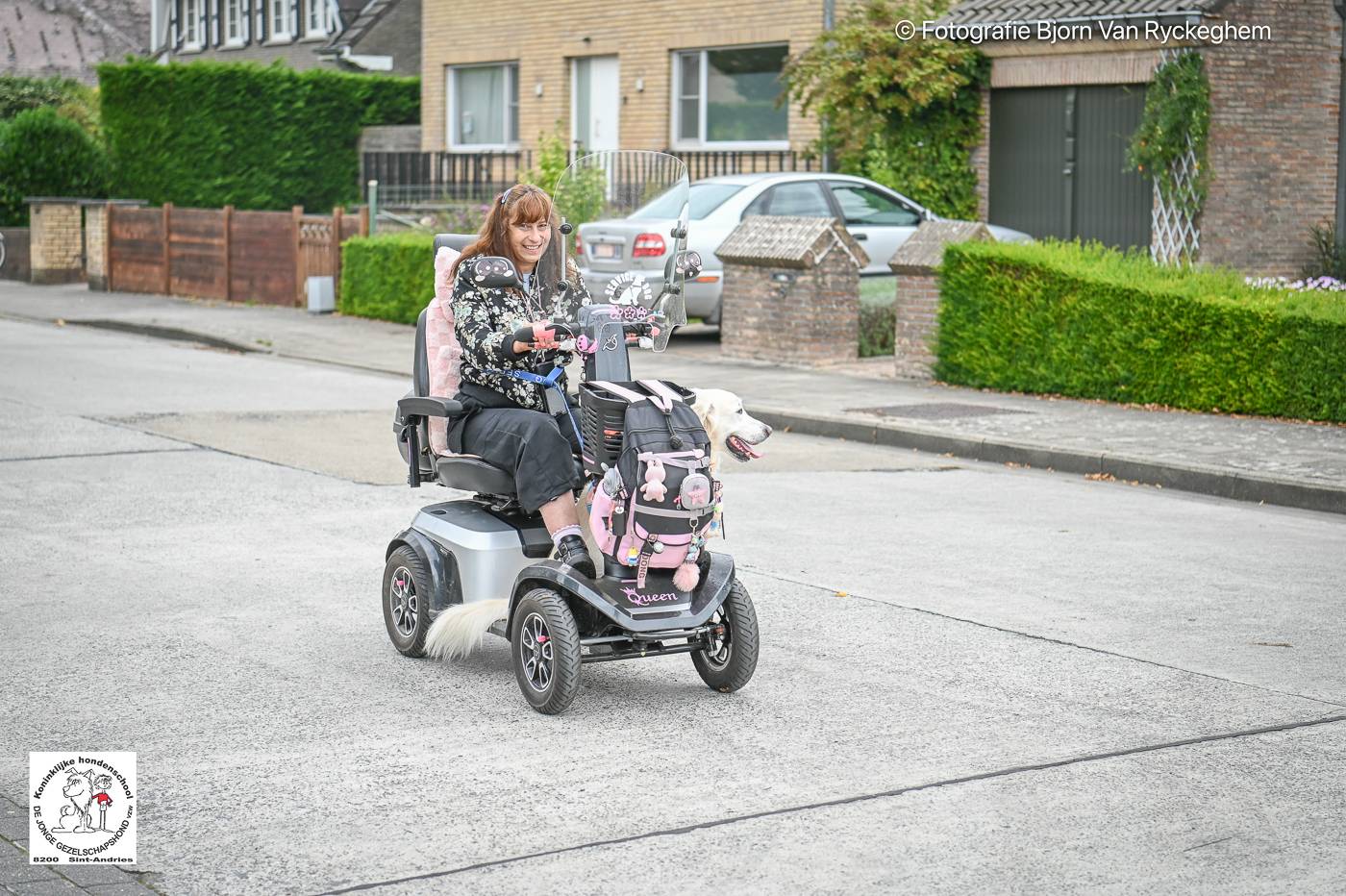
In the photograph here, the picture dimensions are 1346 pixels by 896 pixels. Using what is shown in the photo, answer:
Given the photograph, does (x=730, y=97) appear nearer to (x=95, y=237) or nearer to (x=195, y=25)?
(x=95, y=237)

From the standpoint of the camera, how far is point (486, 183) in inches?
1214

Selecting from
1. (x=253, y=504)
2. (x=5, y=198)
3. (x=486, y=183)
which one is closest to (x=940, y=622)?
(x=253, y=504)

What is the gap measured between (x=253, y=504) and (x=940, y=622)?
4420 millimetres

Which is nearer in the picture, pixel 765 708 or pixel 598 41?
pixel 765 708

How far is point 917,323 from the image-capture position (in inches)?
650

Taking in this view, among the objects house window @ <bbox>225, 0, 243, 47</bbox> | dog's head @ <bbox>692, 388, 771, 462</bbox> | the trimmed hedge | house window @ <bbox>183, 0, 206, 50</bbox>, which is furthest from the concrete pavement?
house window @ <bbox>183, 0, 206, 50</bbox>

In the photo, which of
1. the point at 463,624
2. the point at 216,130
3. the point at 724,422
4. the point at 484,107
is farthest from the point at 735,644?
the point at 216,130

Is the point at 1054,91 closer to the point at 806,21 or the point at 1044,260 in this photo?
the point at 806,21

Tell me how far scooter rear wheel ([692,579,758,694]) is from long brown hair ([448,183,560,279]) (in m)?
1.55

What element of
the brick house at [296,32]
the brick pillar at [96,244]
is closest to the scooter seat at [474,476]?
the brick pillar at [96,244]

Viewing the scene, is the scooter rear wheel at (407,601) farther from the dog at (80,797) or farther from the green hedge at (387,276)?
the green hedge at (387,276)

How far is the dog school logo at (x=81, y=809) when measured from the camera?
15.6ft

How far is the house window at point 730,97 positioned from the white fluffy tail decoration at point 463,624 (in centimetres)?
2044

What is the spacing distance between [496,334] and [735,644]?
1.41m
